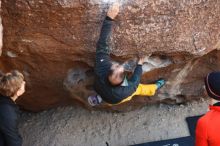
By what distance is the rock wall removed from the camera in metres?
3.04

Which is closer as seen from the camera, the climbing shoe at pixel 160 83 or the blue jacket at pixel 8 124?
the blue jacket at pixel 8 124

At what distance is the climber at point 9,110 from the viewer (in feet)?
8.87

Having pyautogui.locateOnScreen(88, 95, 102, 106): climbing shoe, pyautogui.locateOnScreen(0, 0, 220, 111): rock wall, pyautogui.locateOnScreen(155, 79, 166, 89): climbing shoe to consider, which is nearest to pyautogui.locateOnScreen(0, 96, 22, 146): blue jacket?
pyautogui.locateOnScreen(0, 0, 220, 111): rock wall

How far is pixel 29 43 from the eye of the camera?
3.23 m

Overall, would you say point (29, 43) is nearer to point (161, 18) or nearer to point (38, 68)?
point (38, 68)

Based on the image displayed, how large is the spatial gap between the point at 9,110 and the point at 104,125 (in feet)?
4.53

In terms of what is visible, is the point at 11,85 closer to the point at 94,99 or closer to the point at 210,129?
the point at 94,99

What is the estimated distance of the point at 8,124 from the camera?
2701 millimetres

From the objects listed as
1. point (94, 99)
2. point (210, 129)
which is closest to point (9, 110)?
point (94, 99)

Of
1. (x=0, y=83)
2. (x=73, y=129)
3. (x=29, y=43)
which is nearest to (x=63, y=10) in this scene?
(x=29, y=43)

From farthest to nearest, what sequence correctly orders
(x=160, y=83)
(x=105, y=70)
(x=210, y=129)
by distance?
(x=160, y=83), (x=105, y=70), (x=210, y=129)

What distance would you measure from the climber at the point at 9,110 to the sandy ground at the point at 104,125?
1.15 metres

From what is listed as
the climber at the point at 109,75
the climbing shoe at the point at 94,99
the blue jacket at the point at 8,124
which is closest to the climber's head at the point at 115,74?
the climber at the point at 109,75

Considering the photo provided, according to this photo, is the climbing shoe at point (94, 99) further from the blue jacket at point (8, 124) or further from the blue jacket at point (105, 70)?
the blue jacket at point (8, 124)
